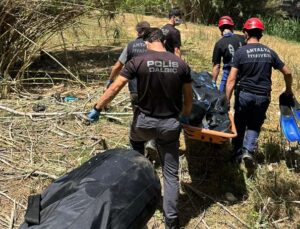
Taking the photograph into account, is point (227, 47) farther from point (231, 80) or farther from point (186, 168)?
point (186, 168)

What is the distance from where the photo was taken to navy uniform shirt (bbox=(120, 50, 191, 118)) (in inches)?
155

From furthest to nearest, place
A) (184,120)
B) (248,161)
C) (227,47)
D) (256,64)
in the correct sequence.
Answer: (227,47) → (248,161) → (256,64) → (184,120)

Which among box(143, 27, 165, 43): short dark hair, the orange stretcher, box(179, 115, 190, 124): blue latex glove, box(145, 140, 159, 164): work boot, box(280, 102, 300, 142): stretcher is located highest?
box(143, 27, 165, 43): short dark hair

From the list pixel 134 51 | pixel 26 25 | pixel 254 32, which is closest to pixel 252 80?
pixel 254 32

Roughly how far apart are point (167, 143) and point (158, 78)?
634 millimetres

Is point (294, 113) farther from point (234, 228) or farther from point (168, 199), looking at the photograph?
point (168, 199)

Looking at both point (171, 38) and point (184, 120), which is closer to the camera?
point (184, 120)

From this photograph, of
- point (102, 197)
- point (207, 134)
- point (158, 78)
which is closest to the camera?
point (102, 197)

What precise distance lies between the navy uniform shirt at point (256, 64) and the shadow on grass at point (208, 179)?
3.38 feet

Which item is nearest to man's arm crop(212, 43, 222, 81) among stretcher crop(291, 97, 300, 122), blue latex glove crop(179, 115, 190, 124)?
stretcher crop(291, 97, 300, 122)

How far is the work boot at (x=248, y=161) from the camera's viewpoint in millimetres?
5207

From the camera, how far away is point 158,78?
13.0ft

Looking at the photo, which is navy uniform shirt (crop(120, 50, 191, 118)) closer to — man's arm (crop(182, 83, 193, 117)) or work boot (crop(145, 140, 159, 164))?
man's arm (crop(182, 83, 193, 117))

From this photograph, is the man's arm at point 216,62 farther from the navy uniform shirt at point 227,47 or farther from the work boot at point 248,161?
the work boot at point 248,161
